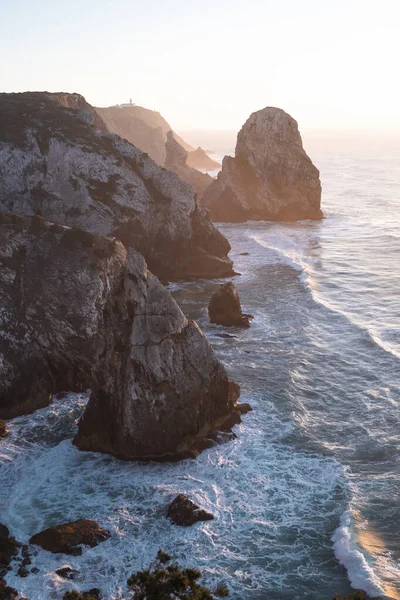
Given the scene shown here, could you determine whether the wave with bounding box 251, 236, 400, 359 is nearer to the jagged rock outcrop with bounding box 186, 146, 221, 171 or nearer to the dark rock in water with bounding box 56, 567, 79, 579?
the dark rock in water with bounding box 56, 567, 79, 579

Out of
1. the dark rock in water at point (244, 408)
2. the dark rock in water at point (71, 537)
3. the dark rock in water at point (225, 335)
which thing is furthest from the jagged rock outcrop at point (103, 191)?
the dark rock in water at point (71, 537)

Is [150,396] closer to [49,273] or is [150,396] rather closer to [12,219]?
[49,273]

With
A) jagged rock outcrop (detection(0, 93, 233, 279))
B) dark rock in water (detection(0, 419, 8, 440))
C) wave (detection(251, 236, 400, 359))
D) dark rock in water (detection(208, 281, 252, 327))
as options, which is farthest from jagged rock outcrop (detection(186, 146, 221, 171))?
dark rock in water (detection(0, 419, 8, 440))

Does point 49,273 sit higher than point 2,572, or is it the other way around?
point 49,273

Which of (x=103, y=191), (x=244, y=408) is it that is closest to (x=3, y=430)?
(x=244, y=408)

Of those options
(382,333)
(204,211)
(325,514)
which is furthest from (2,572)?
(204,211)

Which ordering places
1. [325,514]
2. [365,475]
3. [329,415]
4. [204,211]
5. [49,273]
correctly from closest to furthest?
[325,514]
[365,475]
[329,415]
[49,273]
[204,211]

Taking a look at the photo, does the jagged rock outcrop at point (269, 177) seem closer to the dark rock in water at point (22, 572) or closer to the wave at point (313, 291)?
the wave at point (313, 291)
